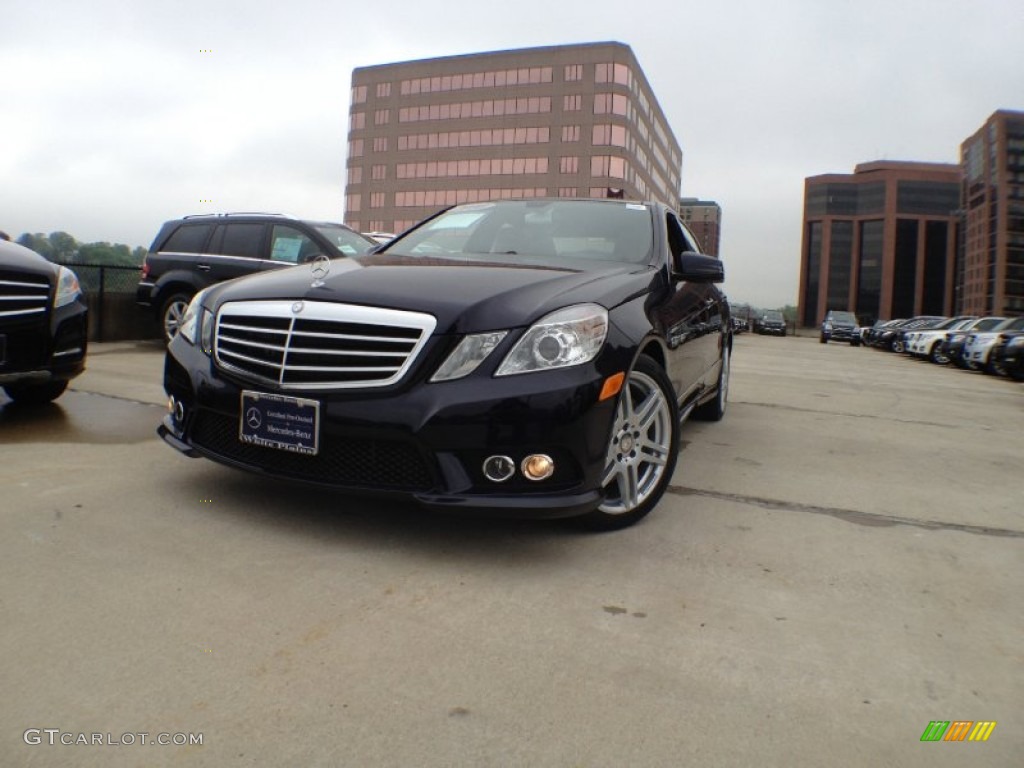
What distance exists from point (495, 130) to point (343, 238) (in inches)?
2924

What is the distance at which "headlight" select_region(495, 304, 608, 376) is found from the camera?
2.72m

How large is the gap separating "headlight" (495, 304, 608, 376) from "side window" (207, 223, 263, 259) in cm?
735

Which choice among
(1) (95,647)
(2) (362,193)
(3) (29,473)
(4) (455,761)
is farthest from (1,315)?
(2) (362,193)

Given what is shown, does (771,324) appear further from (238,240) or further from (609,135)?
(238,240)

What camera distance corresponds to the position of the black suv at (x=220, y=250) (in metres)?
9.23

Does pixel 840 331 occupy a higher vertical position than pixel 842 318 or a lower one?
lower

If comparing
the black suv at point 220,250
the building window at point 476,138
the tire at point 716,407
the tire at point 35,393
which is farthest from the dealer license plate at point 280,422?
the building window at point 476,138

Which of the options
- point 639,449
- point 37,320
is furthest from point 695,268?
point 37,320

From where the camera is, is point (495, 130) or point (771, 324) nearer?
point (771, 324)

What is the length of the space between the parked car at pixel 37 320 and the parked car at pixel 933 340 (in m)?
21.7

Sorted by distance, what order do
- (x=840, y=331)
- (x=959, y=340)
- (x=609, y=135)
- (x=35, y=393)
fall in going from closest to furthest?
1. (x=35, y=393)
2. (x=959, y=340)
3. (x=840, y=331)
4. (x=609, y=135)

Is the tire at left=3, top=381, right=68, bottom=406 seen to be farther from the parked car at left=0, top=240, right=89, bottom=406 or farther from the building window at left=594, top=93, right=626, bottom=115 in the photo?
the building window at left=594, top=93, right=626, bottom=115

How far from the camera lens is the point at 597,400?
2.77 meters

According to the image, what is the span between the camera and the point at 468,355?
2.72 meters
